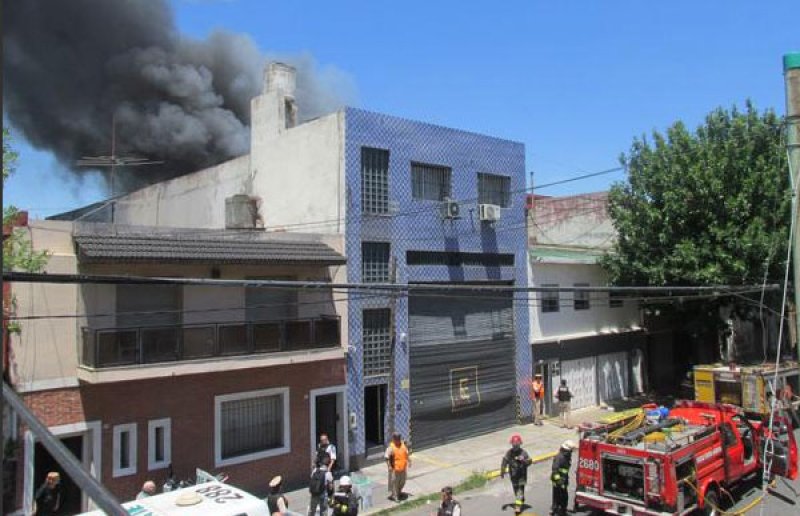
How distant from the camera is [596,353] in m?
25.2

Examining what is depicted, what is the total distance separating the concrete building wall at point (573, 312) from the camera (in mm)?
23172

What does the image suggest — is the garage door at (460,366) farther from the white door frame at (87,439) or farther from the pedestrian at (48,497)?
the pedestrian at (48,497)

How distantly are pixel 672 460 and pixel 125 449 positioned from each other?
421 inches

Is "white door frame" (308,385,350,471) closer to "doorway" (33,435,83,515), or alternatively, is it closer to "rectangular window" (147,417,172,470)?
"rectangular window" (147,417,172,470)

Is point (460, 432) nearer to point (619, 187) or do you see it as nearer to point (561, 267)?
point (561, 267)

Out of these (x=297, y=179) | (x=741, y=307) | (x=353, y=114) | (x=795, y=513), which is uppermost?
(x=353, y=114)

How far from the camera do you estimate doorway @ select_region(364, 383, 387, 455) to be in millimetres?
18578

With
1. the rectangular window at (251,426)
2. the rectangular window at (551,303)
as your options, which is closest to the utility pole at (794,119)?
the rectangular window at (251,426)

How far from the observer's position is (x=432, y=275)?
19.9 m

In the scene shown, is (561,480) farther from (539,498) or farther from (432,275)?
(432,275)

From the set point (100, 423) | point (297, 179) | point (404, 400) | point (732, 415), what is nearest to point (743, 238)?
point (732, 415)

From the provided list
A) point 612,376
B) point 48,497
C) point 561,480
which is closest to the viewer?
point 48,497

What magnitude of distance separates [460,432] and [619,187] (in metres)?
10.4

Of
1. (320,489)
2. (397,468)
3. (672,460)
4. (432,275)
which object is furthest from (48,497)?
(432,275)
